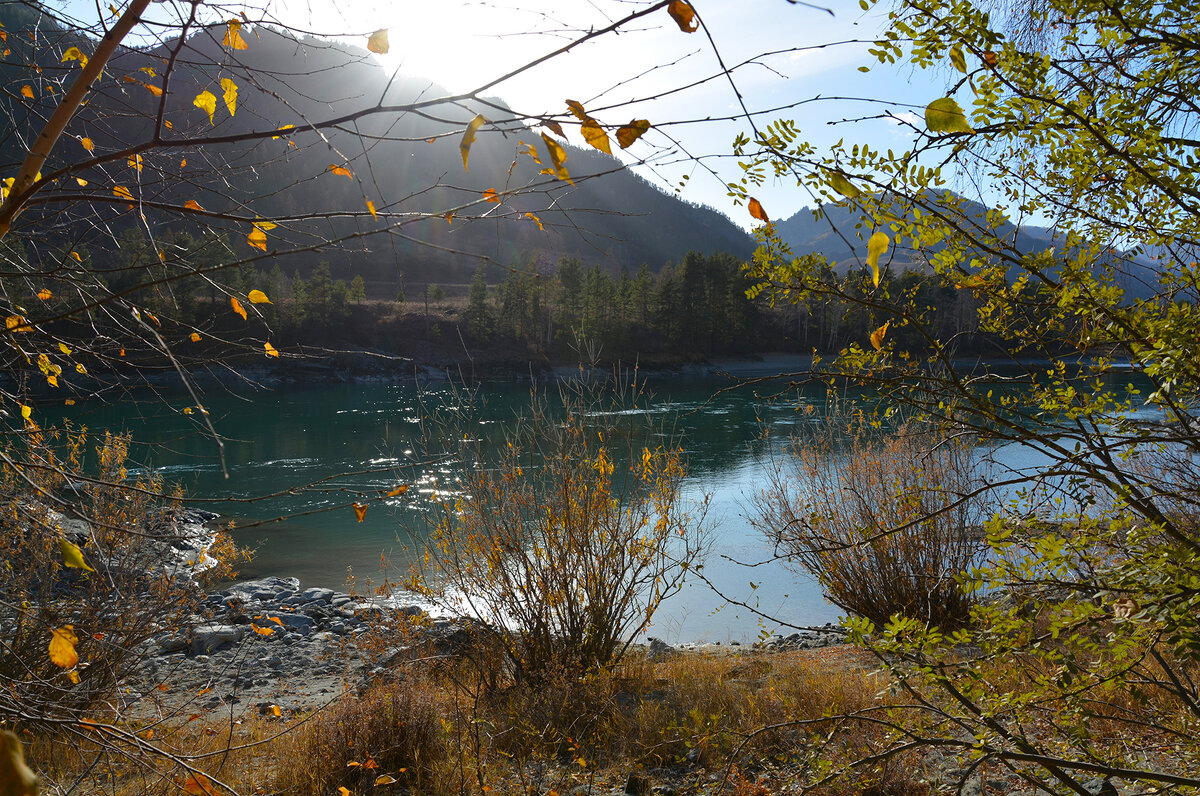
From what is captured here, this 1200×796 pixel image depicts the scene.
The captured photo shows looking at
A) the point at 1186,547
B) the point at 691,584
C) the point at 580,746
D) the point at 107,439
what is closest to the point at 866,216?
the point at 1186,547

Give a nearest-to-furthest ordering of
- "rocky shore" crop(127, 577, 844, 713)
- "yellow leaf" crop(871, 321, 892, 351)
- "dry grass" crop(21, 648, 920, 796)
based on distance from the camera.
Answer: "yellow leaf" crop(871, 321, 892, 351), "dry grass" crop(21, 648, 920, 796), "rocky shore" crop(127, 577, 844, 713)

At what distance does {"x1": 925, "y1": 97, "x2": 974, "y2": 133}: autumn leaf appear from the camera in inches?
44.4

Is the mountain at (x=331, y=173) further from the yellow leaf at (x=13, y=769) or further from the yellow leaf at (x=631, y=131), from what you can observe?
the yellow leaf at (x=13, y=769)

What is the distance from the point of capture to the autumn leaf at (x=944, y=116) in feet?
3.70

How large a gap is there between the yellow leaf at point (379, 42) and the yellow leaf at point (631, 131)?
23.4 inches

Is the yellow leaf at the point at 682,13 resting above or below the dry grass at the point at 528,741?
above

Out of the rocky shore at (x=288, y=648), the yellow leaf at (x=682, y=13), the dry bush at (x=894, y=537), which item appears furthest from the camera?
the dry bush at (x=894, y=537)

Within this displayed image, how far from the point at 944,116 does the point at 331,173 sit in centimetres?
134

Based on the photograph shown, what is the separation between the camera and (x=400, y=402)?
114ft

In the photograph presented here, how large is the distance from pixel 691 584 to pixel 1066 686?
30.1 ft

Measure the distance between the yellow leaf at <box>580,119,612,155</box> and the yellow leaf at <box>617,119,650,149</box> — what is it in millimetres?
37

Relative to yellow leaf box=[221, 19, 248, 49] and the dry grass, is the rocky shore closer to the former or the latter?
the dry grass

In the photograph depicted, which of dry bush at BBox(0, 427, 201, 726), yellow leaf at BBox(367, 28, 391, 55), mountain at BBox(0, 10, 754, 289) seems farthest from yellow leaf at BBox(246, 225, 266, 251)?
dry bush at BBox(0, 427, 201, 726)

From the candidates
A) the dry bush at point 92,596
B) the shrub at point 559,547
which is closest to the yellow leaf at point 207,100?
the dry bush at point 92,596
